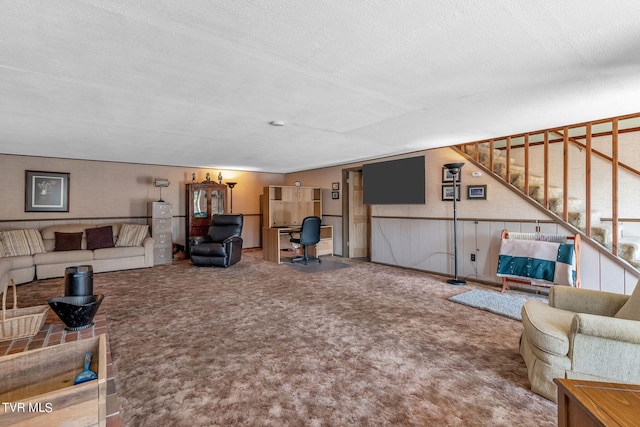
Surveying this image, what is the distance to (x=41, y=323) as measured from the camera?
95.5 inches

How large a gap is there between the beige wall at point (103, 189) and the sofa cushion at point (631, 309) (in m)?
7.35

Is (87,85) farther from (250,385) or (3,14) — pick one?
(250,385)

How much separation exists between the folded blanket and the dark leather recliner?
4446 mm

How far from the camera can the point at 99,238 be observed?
217 inches

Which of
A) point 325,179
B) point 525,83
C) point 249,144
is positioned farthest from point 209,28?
point 325,179

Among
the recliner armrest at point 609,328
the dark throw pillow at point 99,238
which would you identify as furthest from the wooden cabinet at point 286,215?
the recliner armrest at point 609,328

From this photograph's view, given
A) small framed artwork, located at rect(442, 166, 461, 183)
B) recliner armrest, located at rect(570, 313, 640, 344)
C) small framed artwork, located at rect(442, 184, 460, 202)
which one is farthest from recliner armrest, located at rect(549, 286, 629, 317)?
small framed artwork, located at rect(442, 166, 461, 183)

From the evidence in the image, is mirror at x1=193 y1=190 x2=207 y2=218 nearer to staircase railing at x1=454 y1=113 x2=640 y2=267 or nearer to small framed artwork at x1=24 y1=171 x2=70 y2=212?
small framed artwork at x1=24 y1=171 x2=70 y2=212

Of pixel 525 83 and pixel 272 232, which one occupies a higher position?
pixel 525 83

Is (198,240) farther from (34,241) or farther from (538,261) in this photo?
(538,261)

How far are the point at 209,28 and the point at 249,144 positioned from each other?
309cm

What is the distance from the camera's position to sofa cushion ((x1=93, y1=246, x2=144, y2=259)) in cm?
529

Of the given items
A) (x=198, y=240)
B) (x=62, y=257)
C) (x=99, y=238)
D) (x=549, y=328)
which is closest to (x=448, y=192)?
(x=549, y=328)

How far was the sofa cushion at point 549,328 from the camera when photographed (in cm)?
174
